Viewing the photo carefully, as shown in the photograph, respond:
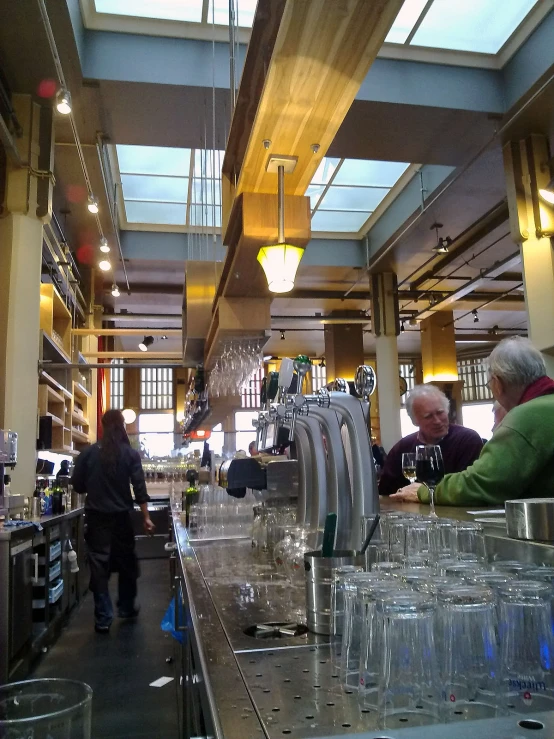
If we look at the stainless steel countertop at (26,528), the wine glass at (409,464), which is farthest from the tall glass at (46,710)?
the stainless steel countertop at (26,528)

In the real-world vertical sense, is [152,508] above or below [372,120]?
below

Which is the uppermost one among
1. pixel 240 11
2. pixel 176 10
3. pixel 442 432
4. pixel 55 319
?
pixel 176 10

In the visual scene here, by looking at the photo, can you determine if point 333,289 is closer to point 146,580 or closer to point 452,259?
point 452,259

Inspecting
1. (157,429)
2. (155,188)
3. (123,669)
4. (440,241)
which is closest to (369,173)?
(440,241)

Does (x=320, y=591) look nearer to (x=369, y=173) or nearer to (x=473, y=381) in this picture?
(x=369, y=173)

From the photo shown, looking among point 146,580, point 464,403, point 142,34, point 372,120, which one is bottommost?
point 146,580

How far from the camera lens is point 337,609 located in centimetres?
108

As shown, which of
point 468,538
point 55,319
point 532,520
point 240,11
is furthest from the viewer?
point 55,319

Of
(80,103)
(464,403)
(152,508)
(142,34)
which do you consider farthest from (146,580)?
(464,403)

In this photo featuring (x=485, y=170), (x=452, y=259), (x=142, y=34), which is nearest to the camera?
(x=142, y=34)

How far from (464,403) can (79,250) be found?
12335mm

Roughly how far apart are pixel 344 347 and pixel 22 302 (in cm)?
807

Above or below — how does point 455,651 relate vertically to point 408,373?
below

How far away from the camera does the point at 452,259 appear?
31.7ft
